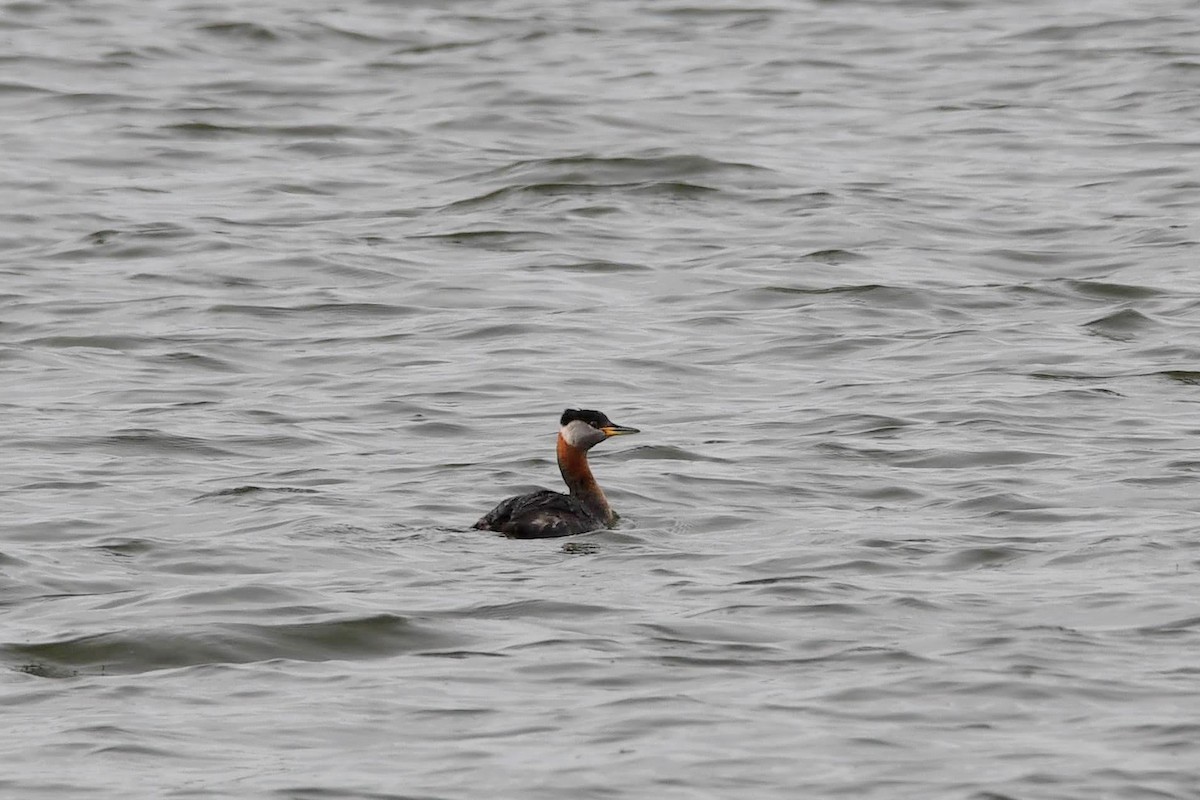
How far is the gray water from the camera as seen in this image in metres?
9.30

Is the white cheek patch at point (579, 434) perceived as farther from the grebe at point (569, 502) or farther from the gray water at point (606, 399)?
the gray water at point (606, 399)

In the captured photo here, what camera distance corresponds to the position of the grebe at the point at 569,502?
1210 centimetres

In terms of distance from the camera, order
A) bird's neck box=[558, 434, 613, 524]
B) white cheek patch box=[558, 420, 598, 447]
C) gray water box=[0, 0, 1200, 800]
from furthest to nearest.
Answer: white cheek patch box=[558, 420, 598, 447], bird's neck box=[558, 434, 613, 524], gray water box=[0, 0, 1200, 800]

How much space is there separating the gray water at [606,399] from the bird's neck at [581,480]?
21 cm

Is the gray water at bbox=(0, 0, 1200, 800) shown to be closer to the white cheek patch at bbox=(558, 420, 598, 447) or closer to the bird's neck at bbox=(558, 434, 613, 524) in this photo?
the bird's neck at bbox=(558, 434, 613, 524)

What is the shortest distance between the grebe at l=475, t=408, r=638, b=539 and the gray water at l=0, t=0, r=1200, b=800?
142 millimetres

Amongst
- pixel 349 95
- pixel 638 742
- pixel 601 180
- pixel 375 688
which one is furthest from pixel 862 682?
pixel 349 95

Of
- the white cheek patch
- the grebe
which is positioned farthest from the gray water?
the white cheek patch

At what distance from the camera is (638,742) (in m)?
9.05

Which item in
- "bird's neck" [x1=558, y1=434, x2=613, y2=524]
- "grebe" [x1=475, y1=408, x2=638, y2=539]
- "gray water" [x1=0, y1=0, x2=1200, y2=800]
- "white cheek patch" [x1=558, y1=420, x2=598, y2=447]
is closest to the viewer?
"gray water" [x1=0, y1=0, x2=1200, y2=800]

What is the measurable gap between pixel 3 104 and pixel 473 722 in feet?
61.5

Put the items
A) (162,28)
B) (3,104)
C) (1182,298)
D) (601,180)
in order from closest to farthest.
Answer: (1182,298) → (601,180) → (3,104) → (162,28)

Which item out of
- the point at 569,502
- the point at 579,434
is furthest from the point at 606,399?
the point at 569,502

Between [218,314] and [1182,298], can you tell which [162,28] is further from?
[1182,298]
